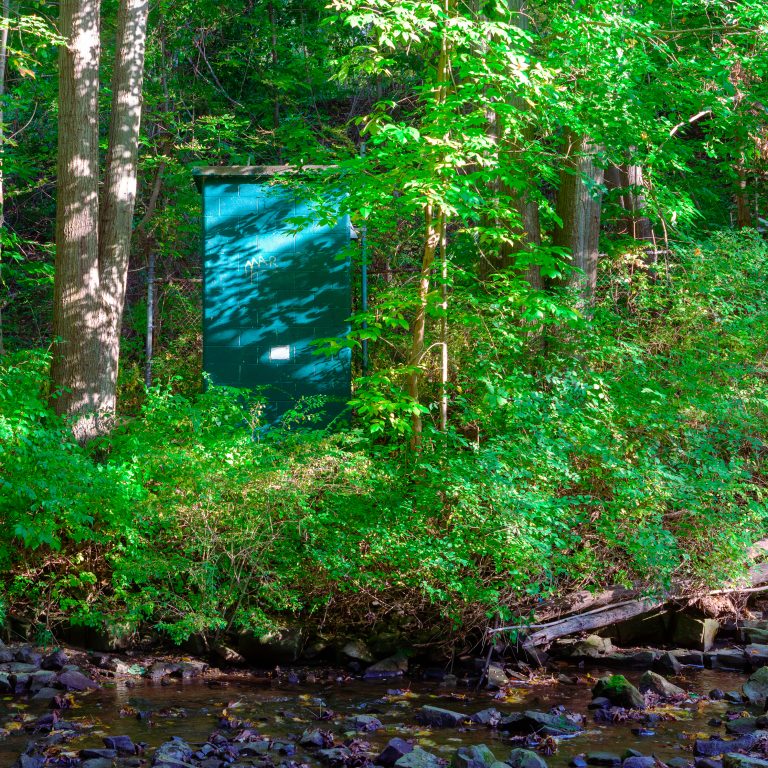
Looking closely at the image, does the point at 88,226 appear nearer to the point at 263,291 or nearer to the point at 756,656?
the point at 263,291

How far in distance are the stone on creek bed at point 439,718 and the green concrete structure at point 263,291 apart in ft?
16.3

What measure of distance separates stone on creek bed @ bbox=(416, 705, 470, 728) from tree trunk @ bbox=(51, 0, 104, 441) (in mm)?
4353

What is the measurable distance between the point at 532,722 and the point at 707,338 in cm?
447

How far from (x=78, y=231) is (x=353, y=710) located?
5527mm

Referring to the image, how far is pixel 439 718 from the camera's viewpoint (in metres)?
5.95

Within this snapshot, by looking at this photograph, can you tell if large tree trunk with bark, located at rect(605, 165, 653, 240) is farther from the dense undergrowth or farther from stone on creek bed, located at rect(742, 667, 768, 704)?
stone on creek bed, located at rect(742, 667, 768, 704)

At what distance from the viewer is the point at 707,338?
870cm

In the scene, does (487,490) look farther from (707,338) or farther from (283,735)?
(707,338)

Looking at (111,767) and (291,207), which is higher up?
(291,207)

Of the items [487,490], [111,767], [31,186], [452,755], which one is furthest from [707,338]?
[31,186]

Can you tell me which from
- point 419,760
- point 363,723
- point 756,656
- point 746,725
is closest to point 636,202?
point 756,656

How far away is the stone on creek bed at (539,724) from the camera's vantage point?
18.9 feet

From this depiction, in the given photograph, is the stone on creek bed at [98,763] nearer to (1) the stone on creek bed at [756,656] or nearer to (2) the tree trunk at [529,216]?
(1) the stone on creek bed at [756,656]

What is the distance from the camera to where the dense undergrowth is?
21.9 ft
